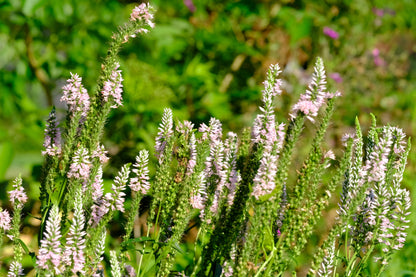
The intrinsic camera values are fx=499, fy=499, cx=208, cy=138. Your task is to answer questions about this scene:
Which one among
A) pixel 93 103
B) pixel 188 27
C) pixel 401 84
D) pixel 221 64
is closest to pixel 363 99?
pixel 401 84

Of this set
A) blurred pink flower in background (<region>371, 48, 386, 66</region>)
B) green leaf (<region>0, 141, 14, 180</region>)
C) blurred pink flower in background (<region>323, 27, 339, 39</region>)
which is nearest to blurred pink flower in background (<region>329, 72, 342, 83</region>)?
blurred pink flower in background (<region>323, 27, 339, 39</region>)

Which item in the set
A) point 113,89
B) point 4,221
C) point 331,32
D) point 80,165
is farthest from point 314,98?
point 331,32

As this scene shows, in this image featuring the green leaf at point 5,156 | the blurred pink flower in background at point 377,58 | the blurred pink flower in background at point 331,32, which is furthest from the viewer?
the blurred pink flower in background at point 377,58

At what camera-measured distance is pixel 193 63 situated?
4215mm

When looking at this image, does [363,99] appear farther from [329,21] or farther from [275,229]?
[275,229]

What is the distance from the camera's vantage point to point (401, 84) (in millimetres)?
5695

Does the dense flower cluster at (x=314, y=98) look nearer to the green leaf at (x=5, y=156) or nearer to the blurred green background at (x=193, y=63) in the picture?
the blurred green background at (x=193, y=63)

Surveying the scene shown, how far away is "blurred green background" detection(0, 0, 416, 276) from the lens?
3322 millimetres

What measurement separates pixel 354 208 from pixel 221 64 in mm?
3479

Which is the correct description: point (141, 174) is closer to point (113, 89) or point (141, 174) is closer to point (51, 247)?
point (113, 89)

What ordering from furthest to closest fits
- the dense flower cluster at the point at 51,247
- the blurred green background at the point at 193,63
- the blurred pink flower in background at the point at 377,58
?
the blurred pink flower in background at the point at 377,58
the blurred green background at the point at 193,63
the dense flower cluster at the point at 51,247

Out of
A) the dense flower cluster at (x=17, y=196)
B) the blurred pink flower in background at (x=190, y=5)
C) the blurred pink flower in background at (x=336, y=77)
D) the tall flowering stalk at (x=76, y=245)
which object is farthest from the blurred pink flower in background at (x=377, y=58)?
the tall flowering stalk at (x=76, y=245)

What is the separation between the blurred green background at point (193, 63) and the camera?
10.9ft

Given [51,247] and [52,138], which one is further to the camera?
[52,138]
